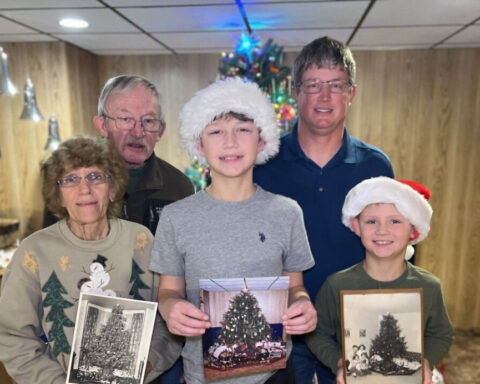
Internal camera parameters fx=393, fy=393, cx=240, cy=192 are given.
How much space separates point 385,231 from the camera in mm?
1417

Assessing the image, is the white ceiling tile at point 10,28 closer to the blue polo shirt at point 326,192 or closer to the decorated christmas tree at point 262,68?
the decorated christmas tree at point 262,68

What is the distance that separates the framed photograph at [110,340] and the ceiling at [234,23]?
1.95 meters

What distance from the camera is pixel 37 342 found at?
1.26 metres

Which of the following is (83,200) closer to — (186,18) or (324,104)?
(324,104)

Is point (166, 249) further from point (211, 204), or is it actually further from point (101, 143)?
point (101, 143)

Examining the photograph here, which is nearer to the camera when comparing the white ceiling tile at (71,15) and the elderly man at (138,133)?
the elderly man at (138,133)

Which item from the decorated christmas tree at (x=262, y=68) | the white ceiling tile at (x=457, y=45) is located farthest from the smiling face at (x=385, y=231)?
the white ceiling tile at (x=457, y=45)

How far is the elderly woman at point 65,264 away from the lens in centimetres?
123

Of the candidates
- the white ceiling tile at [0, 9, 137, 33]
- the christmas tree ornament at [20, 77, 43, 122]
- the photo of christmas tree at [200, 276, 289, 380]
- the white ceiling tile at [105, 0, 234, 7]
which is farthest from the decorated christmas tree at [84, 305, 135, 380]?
the christmas tree ornament at [20, 77, 43, 122]

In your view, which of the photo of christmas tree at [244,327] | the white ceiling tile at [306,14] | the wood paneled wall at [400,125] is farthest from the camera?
the wood paneled wall at [400,125]

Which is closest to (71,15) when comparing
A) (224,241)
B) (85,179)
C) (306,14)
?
(306,14)

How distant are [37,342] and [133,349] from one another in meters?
0.33

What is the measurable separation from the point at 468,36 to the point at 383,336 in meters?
3.23

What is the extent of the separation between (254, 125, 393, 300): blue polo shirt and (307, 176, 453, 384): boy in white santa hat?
0.64 feet
